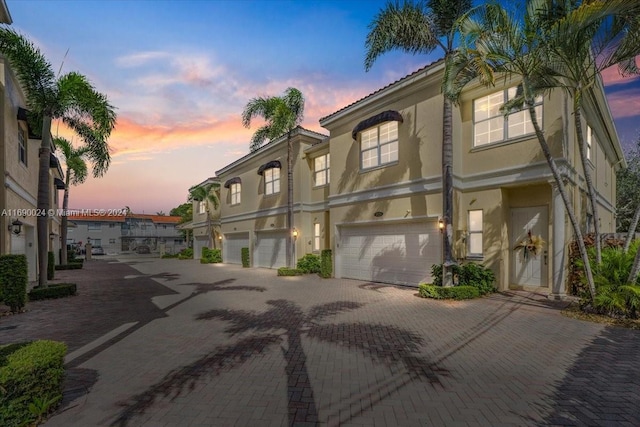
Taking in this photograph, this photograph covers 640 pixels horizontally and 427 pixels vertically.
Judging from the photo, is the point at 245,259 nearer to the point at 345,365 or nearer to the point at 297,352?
the point at 297,352

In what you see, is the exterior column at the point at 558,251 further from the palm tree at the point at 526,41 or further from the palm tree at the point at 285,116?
the palm tree at the point at 285,116

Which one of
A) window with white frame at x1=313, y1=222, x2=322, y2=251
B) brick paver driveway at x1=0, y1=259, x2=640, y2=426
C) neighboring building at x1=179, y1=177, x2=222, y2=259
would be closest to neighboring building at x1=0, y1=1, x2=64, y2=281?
brick paver driveway at x1=0, y1=259, x2=640, y2=426

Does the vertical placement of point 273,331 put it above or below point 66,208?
below

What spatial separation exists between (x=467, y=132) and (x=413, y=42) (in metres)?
3.77

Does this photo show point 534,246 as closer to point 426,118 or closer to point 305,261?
point 426,118

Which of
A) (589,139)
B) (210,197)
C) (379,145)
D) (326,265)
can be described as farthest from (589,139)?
(210,197)

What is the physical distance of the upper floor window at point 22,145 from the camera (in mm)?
12110

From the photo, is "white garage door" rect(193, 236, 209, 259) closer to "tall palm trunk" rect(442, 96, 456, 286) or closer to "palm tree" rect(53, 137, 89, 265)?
"palm tree" rect(53, 137, 89, 265)

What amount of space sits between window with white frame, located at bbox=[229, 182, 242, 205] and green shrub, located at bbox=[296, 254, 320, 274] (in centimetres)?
980

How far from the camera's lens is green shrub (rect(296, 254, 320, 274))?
16188mm

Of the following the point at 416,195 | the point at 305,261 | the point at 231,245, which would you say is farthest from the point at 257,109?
the point at 231,245

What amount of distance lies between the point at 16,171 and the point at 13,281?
18.3 ft

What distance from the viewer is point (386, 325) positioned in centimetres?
696

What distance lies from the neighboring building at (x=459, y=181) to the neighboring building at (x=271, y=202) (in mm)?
2167
